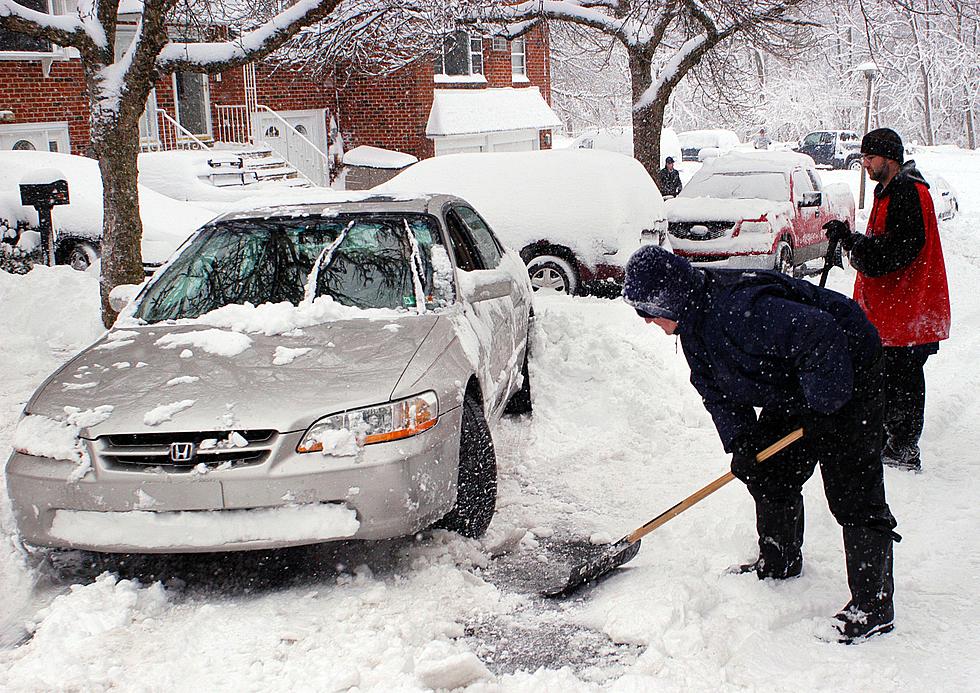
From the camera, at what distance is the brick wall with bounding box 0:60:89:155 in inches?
626

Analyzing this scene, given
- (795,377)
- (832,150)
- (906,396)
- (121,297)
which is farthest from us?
(832,150)

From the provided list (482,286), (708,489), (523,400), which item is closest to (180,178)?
(523,400)

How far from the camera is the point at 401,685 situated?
3.09 meters

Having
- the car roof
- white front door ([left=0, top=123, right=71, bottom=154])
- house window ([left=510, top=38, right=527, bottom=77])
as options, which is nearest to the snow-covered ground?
the car roof

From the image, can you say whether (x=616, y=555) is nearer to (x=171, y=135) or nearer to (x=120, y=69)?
(x=120, y=69)

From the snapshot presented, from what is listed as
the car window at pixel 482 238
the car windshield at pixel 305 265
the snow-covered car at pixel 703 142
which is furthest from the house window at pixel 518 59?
the car windshield at pixel 305 265

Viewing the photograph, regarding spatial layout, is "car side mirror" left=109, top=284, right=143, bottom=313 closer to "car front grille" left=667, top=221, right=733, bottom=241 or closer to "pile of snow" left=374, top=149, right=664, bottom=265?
"pile of snow" left=374, top=149, right=664, bottom=265

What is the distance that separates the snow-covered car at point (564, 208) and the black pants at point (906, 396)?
217 inches

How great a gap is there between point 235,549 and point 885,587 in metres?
2.39

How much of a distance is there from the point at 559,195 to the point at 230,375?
7548 millimetres

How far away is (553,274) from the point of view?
35.9 feet

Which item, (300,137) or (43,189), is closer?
(43,189)

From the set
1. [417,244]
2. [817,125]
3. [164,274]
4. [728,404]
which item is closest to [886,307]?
[728,404]

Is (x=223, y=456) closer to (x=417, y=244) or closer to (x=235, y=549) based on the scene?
(x=235, y=549)
